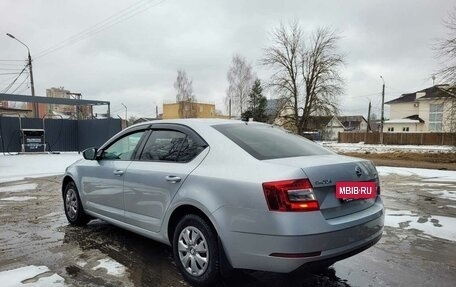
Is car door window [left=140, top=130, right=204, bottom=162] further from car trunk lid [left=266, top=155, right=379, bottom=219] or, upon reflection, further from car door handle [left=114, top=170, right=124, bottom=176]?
car trunk lid [left=266, top=155, right=379, bottom=219]

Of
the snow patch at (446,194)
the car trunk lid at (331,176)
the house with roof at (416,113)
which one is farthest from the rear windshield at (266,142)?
the house with roof at (416,113)

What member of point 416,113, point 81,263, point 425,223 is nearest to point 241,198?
point 81,263

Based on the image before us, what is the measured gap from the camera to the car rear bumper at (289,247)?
2992 millimetres

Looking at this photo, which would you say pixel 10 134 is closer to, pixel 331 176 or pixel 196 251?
pixel 196 251

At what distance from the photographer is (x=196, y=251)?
11.9 feet

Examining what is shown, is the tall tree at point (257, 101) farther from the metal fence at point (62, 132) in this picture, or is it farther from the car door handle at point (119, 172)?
the car door handle at point (119, 172)

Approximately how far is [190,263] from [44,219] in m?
3.90

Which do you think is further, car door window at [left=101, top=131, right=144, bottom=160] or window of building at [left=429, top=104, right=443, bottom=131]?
window of building at [left=429, top=104, right=443, bottom=131]

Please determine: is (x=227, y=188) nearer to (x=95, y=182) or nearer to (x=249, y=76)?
(x=95, y=182)

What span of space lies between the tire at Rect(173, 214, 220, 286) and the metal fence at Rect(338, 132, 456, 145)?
48905 mm

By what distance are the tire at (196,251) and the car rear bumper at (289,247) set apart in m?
0.18

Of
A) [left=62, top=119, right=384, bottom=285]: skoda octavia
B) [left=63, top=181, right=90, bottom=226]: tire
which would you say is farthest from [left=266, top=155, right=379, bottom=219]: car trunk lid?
[left=63, top=181, right=90, bottom=226]: tire

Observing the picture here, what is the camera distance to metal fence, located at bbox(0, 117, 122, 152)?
2055 centimetres

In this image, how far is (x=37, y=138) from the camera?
21.0 meters
